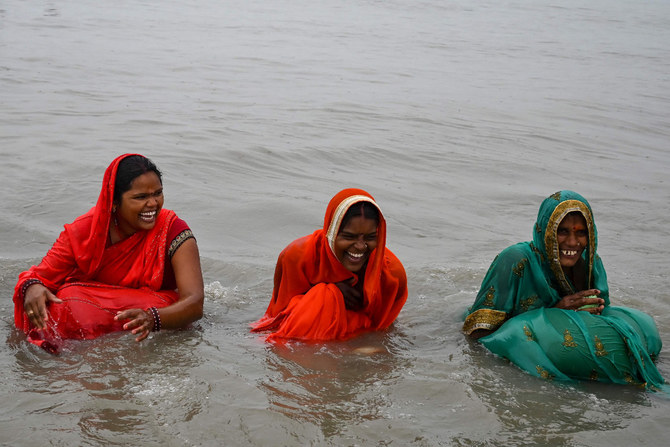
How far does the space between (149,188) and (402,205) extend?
3.82m

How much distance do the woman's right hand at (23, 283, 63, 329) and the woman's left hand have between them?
409mm

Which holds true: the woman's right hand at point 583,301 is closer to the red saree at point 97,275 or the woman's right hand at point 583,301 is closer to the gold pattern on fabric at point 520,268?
the gold pattern on fabric at point 520,268

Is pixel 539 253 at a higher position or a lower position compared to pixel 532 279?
higher

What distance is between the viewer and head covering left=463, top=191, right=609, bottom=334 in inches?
179

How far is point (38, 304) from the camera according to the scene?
4.40 metres

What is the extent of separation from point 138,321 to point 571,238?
2.47m

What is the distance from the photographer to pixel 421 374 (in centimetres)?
426

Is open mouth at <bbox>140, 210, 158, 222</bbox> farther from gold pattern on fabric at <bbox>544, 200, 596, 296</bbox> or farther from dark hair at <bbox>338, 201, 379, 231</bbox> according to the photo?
gold pattern on fabric at <bbox>544, 200, 596, 296</bbox>

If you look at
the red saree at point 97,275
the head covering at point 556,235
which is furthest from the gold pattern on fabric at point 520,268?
the red saree at point 97,275

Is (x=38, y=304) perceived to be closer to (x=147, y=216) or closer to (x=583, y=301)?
(x=147, y=216)

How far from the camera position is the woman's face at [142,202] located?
4590 millimetres

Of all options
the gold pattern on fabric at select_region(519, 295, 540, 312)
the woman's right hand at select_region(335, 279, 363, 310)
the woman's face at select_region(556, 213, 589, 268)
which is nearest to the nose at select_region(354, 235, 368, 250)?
the woman's right hand at select_region(335, 279, 363, 310)

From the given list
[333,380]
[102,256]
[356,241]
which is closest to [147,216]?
[102,256]

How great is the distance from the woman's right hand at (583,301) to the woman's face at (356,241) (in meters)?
1.15
